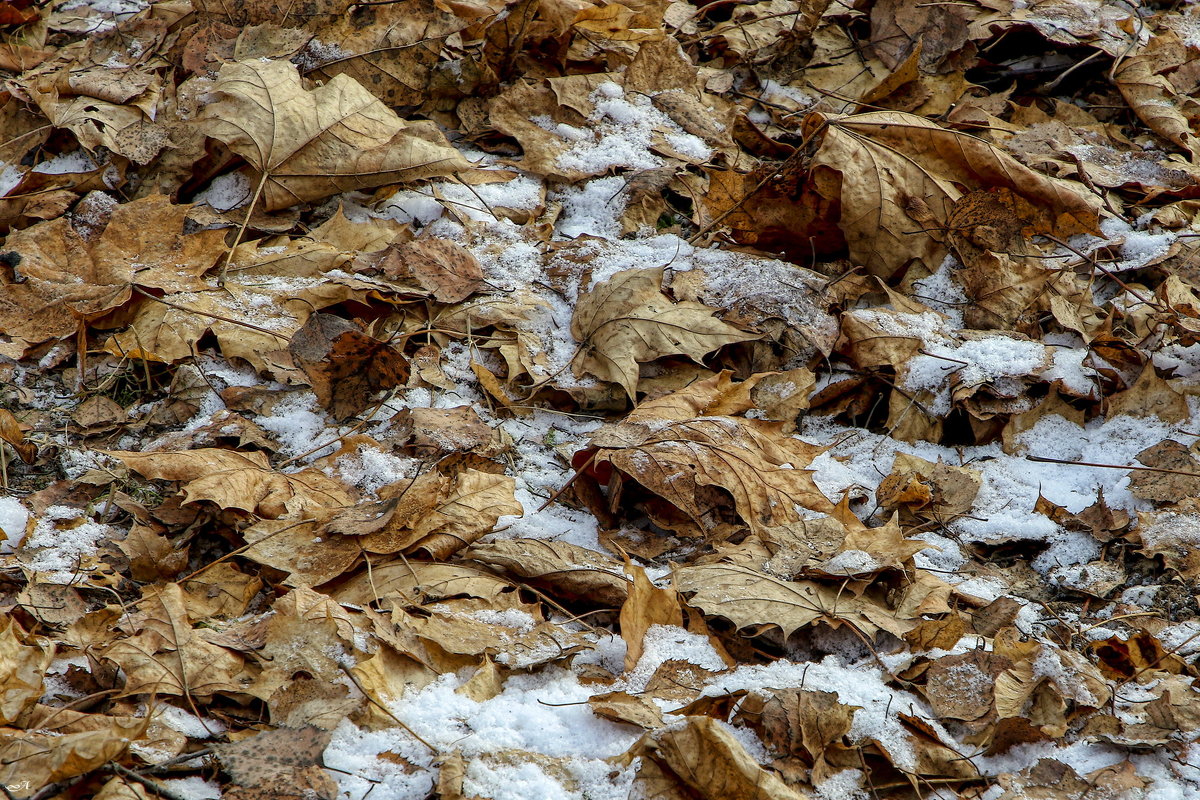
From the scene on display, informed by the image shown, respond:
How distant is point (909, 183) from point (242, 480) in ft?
7.07

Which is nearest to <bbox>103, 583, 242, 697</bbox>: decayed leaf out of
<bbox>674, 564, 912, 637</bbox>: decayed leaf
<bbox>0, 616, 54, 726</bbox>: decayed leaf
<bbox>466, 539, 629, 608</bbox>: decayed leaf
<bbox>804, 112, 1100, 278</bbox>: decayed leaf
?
<bbox>0, 616, 54, 726</bbox>: decayed leaf

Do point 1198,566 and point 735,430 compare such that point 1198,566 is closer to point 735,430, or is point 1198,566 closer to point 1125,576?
point 1125,576

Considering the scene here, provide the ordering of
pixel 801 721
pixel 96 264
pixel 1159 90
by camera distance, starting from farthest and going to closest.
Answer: pixel 1159 90 → pixel 96 264 → pixel 801 721

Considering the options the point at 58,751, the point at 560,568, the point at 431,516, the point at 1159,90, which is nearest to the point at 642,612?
the point at 560,568

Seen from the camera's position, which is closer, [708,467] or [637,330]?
[708,467]

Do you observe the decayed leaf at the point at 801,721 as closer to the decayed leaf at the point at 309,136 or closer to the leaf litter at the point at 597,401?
the leaf litter at the point at 597,401

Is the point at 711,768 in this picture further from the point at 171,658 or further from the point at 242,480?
the point at 242,480

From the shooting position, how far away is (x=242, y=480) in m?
2.19

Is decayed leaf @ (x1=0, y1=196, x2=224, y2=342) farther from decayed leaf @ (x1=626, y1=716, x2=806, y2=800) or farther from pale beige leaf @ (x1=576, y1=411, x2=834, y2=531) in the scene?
decayed leaf @ (x1=626, y1=716, x2=806, y2=800)

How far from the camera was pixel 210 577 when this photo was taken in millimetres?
2061

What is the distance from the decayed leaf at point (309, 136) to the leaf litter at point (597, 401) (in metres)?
0.01

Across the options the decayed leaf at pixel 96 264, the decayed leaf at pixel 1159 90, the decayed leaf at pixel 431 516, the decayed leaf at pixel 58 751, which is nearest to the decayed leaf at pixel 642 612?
the decayed leaf at pixel 431 516

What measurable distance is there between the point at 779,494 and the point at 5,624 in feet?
5.46

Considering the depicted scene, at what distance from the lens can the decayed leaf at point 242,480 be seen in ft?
7.03
